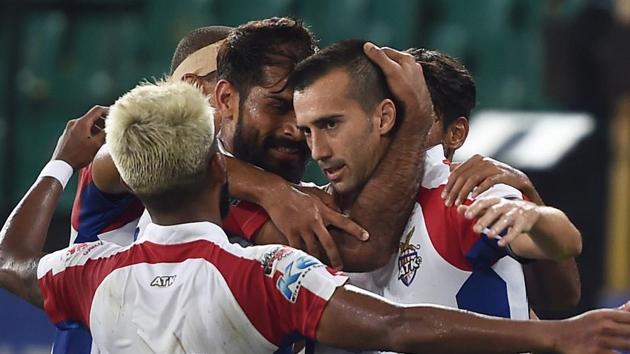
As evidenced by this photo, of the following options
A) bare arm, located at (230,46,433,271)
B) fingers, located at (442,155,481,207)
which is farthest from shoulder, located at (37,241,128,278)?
fingers, located at (442,155,481,207)

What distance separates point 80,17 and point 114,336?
6.52m

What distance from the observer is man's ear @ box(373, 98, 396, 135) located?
329cm

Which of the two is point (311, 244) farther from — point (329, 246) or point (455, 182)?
point (455, 182)

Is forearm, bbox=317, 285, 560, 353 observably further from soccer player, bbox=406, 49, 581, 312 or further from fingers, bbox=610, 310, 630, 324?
soccer player, bbox=406, 49, 581, 312

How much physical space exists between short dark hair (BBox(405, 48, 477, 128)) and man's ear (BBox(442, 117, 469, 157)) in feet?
0.04

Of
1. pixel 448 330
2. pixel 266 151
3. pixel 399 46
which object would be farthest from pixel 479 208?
pixel 399 46

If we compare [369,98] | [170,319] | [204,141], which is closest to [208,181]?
[204,141]

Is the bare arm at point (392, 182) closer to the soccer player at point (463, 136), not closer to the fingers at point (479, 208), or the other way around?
the soccer player at point (463, 136)

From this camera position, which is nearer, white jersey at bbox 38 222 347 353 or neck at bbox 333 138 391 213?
white jersey at bbox 38 222 347 353

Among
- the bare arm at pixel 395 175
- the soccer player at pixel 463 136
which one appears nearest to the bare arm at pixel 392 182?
the bare arm at pixel 395 175

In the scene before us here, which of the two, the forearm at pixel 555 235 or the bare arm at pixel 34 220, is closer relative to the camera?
the forearm at pixel 555 235

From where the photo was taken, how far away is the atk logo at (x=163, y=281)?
2.86 metres

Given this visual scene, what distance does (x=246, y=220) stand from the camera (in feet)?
11.0

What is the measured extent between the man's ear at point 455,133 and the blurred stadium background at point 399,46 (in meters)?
4.42
